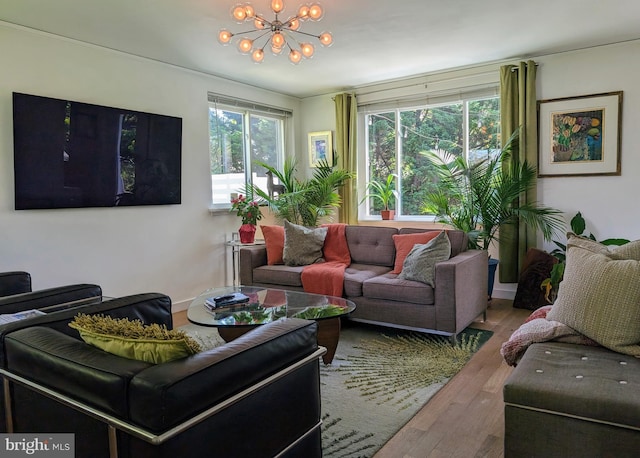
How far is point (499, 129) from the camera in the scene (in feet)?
15.2

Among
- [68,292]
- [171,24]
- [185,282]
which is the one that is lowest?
[185,282]

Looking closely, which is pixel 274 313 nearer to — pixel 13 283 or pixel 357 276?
pixel 357 276

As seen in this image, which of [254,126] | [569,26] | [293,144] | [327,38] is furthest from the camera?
[293,144]

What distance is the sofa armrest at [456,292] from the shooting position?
10.6ft

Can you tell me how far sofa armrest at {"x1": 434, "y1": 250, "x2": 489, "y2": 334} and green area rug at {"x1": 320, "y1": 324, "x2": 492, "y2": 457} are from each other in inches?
7.1

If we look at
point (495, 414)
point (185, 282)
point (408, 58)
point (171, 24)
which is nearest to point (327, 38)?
point (171, 24)

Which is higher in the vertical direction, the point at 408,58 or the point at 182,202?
the point at 408,58

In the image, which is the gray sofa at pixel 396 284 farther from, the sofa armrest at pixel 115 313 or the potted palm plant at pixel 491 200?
the sofa armrest at pixel 115 313

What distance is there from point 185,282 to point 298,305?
1.97 meters

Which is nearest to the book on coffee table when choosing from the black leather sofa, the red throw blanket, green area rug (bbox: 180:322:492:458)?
green area rug (bbox: 180:322:492:458)

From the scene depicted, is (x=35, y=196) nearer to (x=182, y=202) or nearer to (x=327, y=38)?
(x=182, y=202)

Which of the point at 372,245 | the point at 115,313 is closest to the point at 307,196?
the point at 372,245

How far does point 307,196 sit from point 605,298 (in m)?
3.70

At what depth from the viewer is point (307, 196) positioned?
5.30 metres
